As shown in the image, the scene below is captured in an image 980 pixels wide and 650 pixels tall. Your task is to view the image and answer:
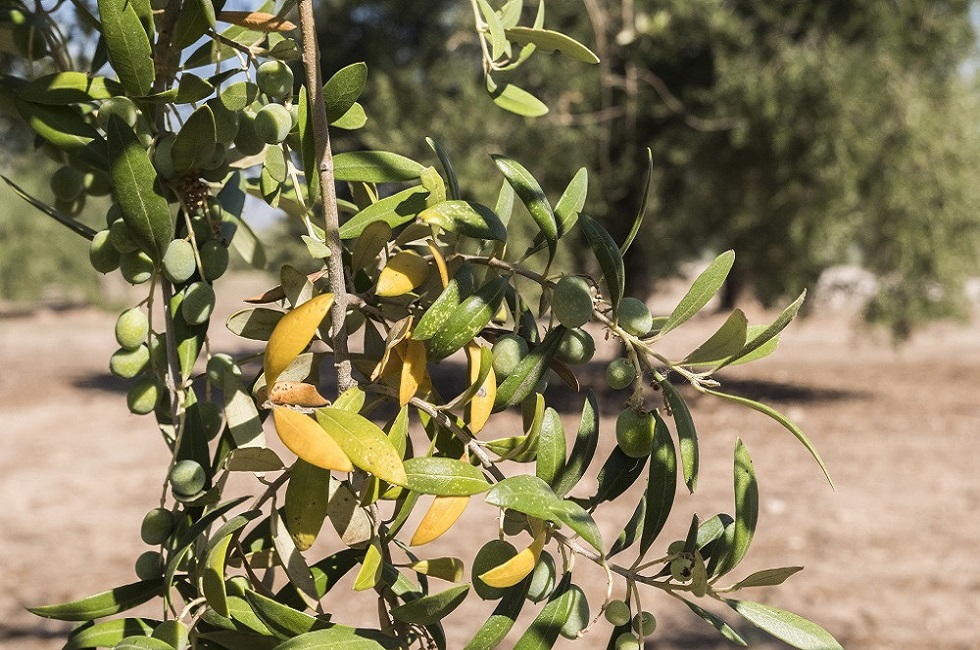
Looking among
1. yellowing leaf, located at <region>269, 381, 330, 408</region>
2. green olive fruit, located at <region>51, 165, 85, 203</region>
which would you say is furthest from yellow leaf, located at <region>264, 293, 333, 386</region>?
green olive fruit, located at <region>51, 165, 85, 203</region>

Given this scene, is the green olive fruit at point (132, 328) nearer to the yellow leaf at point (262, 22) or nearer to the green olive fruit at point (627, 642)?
the yellow leaf at point (262, 22)

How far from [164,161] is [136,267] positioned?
0.20ft

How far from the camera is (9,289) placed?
15492mm

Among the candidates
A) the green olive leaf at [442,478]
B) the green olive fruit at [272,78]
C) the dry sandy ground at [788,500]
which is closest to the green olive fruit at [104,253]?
the green olive fruit at [272,78]

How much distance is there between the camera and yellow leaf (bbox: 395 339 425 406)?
384 millimetres

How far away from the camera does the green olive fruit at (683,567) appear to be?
41 cm

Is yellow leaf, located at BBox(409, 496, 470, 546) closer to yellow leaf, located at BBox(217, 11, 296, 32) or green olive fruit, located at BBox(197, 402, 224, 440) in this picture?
green olive fruit, located at BBox(197, 402, 224, 440)

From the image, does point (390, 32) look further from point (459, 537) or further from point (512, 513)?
point (512, 513)

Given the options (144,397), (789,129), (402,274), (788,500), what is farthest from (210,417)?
(789,129)

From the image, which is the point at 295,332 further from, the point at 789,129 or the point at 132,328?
the point at 789,129

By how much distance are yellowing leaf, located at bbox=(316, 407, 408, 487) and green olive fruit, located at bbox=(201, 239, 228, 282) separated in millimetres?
139

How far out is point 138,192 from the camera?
410 millimetres

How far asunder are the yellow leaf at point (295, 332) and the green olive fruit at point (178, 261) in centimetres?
10

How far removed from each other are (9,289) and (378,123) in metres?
12.8
